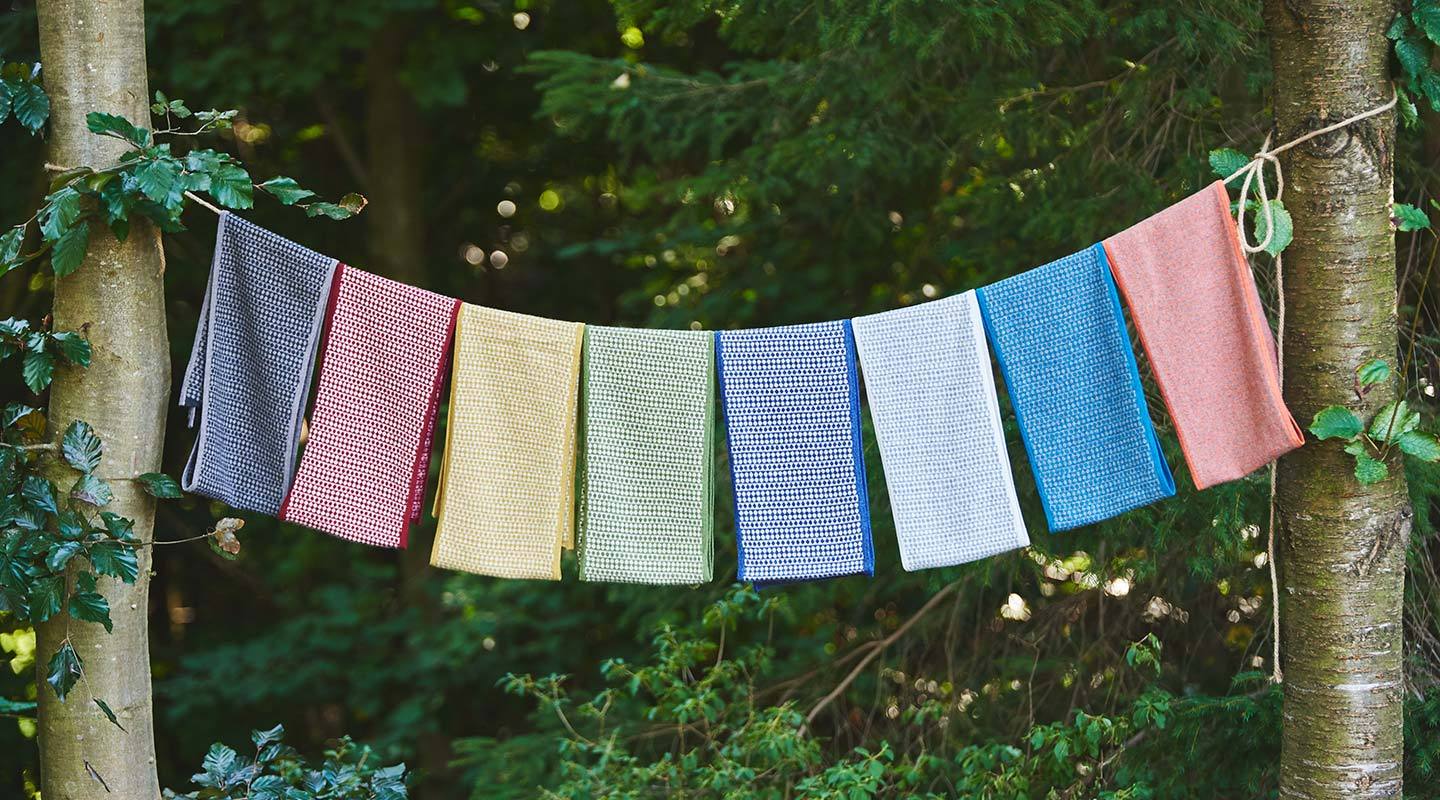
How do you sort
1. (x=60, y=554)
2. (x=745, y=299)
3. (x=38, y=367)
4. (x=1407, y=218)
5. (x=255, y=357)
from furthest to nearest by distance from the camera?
(x=745, y=299), (x=1407, y=218), (x=255, y=357), (x=38, y=367), (x=60, y=554)

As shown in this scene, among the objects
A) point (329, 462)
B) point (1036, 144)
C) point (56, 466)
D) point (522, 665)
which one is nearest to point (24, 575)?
point (56, 466)

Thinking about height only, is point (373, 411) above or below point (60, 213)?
below

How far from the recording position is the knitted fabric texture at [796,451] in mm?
2074

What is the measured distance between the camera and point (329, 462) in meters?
2.02

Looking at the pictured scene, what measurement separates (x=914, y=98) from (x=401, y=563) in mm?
3054

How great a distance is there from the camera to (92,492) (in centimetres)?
191

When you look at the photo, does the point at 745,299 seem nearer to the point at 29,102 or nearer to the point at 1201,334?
the point at 1201,334

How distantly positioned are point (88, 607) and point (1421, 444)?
201cm

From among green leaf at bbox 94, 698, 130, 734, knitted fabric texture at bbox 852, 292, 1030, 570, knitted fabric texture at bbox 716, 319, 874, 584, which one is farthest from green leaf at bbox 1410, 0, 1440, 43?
green leaf at bbox 94, 698, 130, 734

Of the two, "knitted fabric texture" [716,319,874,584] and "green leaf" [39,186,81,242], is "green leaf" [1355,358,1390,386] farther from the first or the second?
"green leaf" [39,186,81,242]

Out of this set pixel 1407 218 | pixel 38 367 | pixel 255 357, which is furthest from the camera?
pixel 1407 218

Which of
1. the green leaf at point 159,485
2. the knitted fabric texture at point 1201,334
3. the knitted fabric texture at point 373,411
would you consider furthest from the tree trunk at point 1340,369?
the green leaf at point 159,485

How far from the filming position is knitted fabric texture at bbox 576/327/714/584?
2.07 meters

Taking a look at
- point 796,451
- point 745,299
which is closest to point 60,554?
point 796,451
